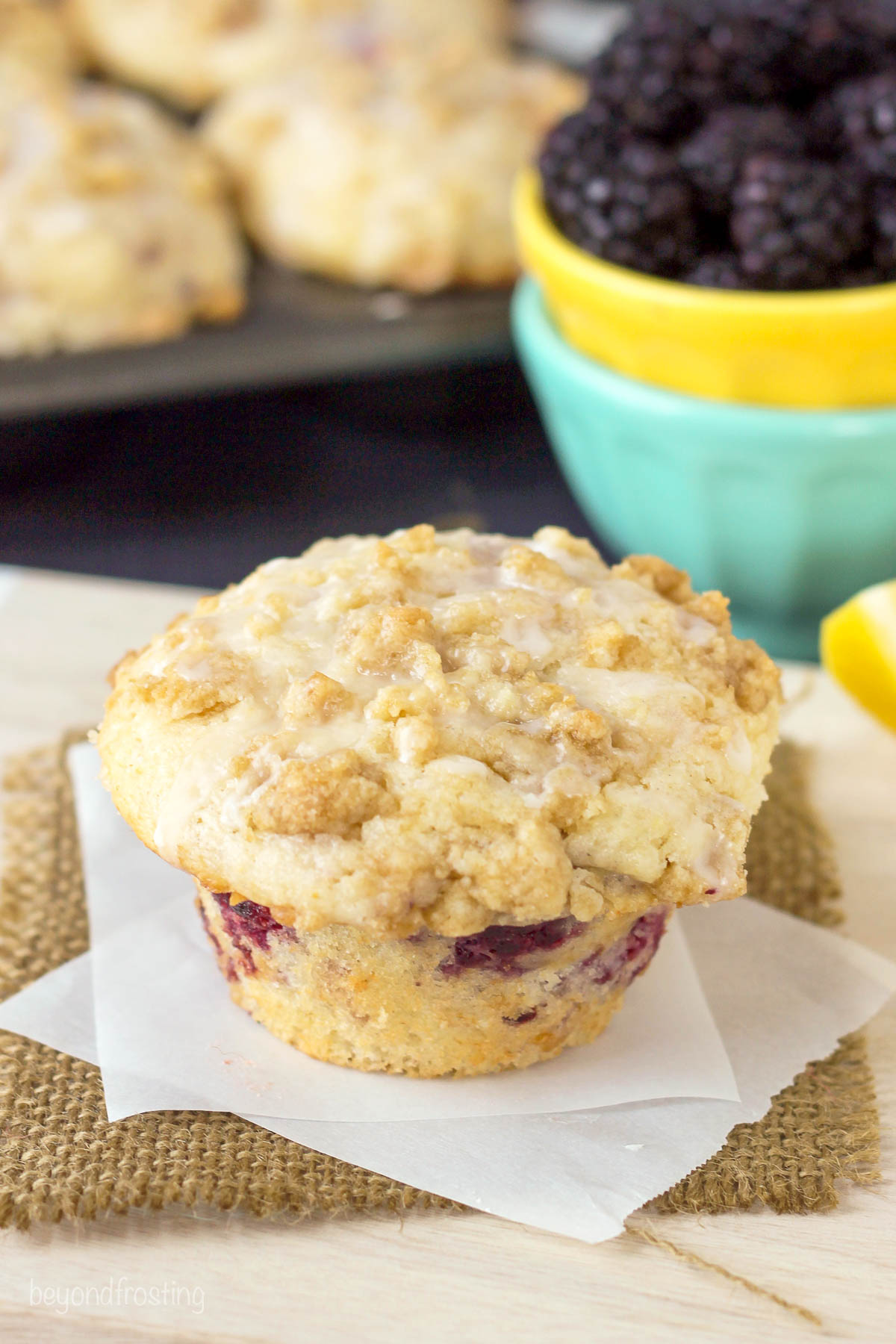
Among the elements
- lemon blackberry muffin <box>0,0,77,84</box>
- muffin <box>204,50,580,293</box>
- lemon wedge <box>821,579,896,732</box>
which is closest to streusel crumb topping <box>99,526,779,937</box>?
lemon wedge <box>821,579,896,732</box>

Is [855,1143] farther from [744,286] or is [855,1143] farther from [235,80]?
[235,80]

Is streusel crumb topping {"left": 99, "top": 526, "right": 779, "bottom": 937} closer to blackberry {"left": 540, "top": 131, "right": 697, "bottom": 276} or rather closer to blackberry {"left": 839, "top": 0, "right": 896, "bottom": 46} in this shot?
blackberry {"left": 540, "top": 131, "right": 697, "bottom": 276}

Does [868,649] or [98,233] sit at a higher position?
[98,233]

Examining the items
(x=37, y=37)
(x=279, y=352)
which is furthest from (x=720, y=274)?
(x=37, y=37)

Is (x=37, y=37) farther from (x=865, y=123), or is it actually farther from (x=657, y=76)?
(x=865, y=123)

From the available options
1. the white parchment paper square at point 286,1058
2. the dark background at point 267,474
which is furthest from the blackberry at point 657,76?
the white parchment paper square at point 286,1058

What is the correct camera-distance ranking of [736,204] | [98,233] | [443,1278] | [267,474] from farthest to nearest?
[267,474] → [98,233] → [736,204] → [443,1278]
